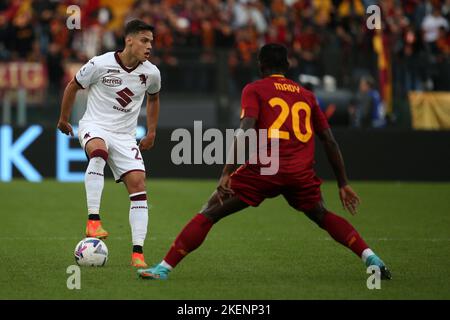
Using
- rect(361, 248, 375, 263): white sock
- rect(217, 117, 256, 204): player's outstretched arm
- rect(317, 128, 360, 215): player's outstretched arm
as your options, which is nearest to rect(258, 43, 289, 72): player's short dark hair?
rect(217, 117, 256, 204): player's outstretched arm

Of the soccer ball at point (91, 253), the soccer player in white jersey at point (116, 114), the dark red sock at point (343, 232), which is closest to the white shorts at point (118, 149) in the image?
the soccer player in white jersey at point (116, 114)

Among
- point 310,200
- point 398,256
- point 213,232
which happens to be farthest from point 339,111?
point 310,200

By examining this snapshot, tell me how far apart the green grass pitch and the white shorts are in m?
0.89

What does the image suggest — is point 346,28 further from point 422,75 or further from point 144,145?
point 144,145

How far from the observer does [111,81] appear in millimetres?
10250

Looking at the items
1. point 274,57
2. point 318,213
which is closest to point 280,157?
point 318,213

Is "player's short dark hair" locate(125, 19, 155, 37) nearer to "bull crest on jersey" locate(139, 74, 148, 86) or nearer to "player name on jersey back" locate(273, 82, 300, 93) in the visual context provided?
"bull crest on jersey" locate(139, 74, 148, 86)

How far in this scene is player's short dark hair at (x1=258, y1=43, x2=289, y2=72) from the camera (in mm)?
8586

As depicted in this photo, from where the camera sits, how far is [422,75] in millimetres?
22078

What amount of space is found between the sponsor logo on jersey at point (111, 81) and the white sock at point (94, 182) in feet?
2.42

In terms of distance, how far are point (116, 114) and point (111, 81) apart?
328 mm

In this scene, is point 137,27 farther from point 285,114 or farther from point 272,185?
point 272,185

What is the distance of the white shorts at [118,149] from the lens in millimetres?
10125
